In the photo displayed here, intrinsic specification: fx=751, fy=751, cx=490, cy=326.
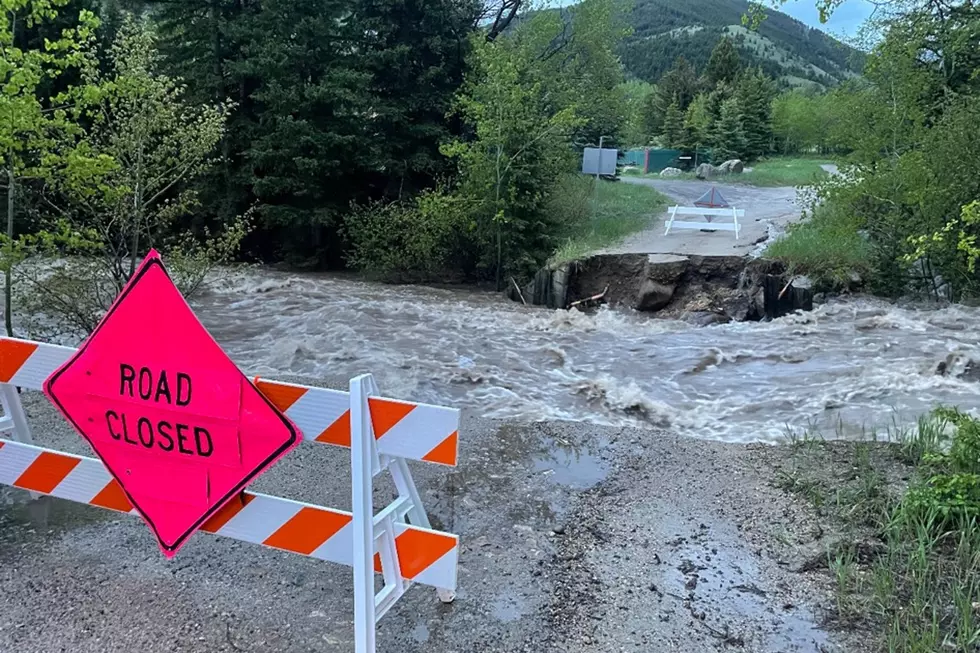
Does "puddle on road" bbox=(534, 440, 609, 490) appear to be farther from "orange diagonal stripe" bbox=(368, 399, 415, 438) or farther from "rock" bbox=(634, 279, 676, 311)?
"rock" bbox=(634, 279, 676, 311)

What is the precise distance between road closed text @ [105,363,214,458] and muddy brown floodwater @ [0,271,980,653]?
2.87 ft

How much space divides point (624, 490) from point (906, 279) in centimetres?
1185

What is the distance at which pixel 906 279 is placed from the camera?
576 inches

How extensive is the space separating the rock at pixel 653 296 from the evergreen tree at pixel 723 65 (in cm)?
6423

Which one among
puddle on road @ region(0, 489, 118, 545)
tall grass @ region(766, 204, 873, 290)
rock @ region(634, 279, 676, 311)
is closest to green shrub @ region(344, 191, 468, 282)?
rock @ region(634, 279, 676, 311)

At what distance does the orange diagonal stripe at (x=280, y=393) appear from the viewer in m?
3.04

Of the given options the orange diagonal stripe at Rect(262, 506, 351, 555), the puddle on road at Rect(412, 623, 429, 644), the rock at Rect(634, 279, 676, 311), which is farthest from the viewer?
the rock at Rect(634, 279, 676, 311)

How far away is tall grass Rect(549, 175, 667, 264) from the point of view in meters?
18.9

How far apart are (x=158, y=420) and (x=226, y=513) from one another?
50 cm

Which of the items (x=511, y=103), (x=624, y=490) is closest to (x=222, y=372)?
(x=624, y=490)

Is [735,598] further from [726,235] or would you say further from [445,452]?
[726,235]

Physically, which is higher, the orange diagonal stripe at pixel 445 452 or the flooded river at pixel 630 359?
the orange diagonal stripe at pixel 445 452

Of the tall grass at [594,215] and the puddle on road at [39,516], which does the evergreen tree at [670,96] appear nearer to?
the tall grass at [594,215]

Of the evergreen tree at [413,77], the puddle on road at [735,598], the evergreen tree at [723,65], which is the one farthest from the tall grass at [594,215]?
the evergreen tree at [723,65]
